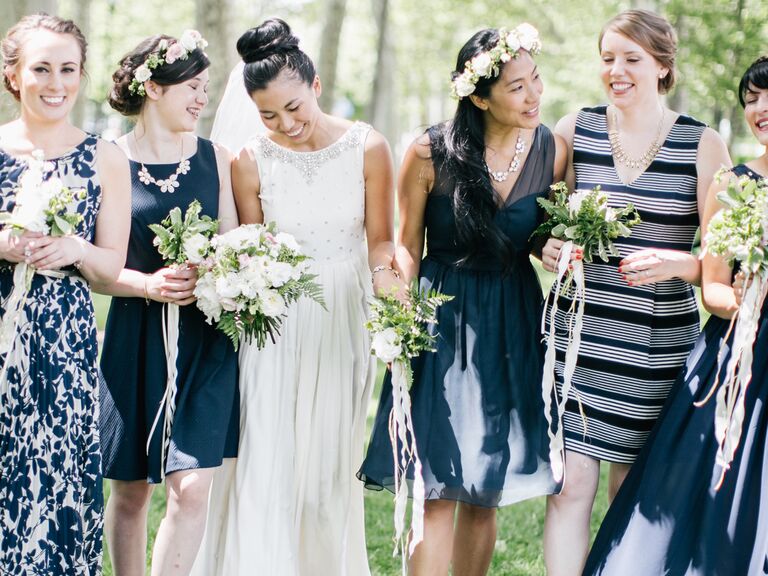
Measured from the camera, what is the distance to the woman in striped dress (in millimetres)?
4523

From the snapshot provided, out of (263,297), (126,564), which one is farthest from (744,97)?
(126,564)

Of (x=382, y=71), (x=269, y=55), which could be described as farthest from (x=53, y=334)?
(x=382, y=71)

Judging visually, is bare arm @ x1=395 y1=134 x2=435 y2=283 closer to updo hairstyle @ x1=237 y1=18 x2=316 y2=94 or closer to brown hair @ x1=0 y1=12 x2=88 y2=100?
updo hairstyle @ x1=237 y1=18 x2=316 y2=94

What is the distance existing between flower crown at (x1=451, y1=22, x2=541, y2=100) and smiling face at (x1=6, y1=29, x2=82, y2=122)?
176 centimetres

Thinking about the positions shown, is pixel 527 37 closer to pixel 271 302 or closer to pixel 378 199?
pixel 378 199

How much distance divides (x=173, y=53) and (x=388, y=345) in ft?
5.61

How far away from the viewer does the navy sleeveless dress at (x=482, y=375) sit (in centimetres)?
443

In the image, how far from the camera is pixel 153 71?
4582mm

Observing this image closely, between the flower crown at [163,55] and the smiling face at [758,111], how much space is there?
2525 mm

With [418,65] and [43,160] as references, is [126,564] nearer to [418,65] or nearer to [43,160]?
[43,160]

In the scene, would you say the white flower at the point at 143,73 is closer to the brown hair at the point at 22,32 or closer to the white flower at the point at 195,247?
the brown hair at the point at 22,32

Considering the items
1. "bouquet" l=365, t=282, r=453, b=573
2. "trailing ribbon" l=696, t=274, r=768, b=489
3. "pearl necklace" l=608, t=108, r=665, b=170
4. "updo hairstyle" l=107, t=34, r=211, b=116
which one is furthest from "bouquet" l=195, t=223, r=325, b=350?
"trailing ribbon" l=696, t=274, r=768, b=489

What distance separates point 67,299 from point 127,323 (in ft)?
1.44

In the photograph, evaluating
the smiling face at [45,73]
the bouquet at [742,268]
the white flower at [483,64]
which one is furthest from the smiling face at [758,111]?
the smiling face at [45,73]
